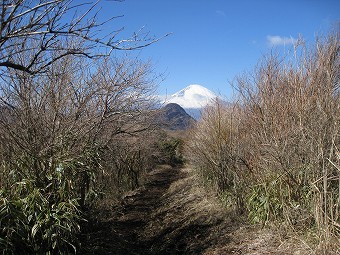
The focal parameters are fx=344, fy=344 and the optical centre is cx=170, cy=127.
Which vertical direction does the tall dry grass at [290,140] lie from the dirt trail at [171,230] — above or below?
above

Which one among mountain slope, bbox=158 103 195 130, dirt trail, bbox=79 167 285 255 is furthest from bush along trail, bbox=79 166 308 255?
mountain slope, bbox=158 103 195 130

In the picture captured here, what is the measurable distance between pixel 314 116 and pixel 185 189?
9.33 m

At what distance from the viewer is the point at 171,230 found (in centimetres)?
859

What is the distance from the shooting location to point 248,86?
7.50 metres

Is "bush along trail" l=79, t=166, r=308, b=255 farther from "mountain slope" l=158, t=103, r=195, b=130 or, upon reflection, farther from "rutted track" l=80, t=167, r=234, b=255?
"mountain slope" l=158, t=103, r=195, b=130

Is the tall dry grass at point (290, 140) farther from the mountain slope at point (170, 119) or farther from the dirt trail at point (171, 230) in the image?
the mountain slope at point (170, 119)

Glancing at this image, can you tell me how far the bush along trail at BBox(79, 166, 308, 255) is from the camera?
626 centimetres

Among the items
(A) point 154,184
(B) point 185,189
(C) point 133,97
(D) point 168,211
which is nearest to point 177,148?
(A) point 154,184

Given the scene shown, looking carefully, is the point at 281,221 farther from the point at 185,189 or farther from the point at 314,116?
the point at 185,189

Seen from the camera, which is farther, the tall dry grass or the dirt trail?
the dirt trail

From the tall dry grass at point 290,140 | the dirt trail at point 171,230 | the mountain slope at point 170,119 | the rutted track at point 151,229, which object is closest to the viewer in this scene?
the tall dry grass at point 290,140

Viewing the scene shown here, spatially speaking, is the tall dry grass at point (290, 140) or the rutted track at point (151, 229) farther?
the rutted track at point (151, 229)

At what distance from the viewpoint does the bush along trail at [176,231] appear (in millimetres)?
6262

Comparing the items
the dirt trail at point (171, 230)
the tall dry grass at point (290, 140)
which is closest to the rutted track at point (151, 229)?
the dirt trail at point (171, 230)
